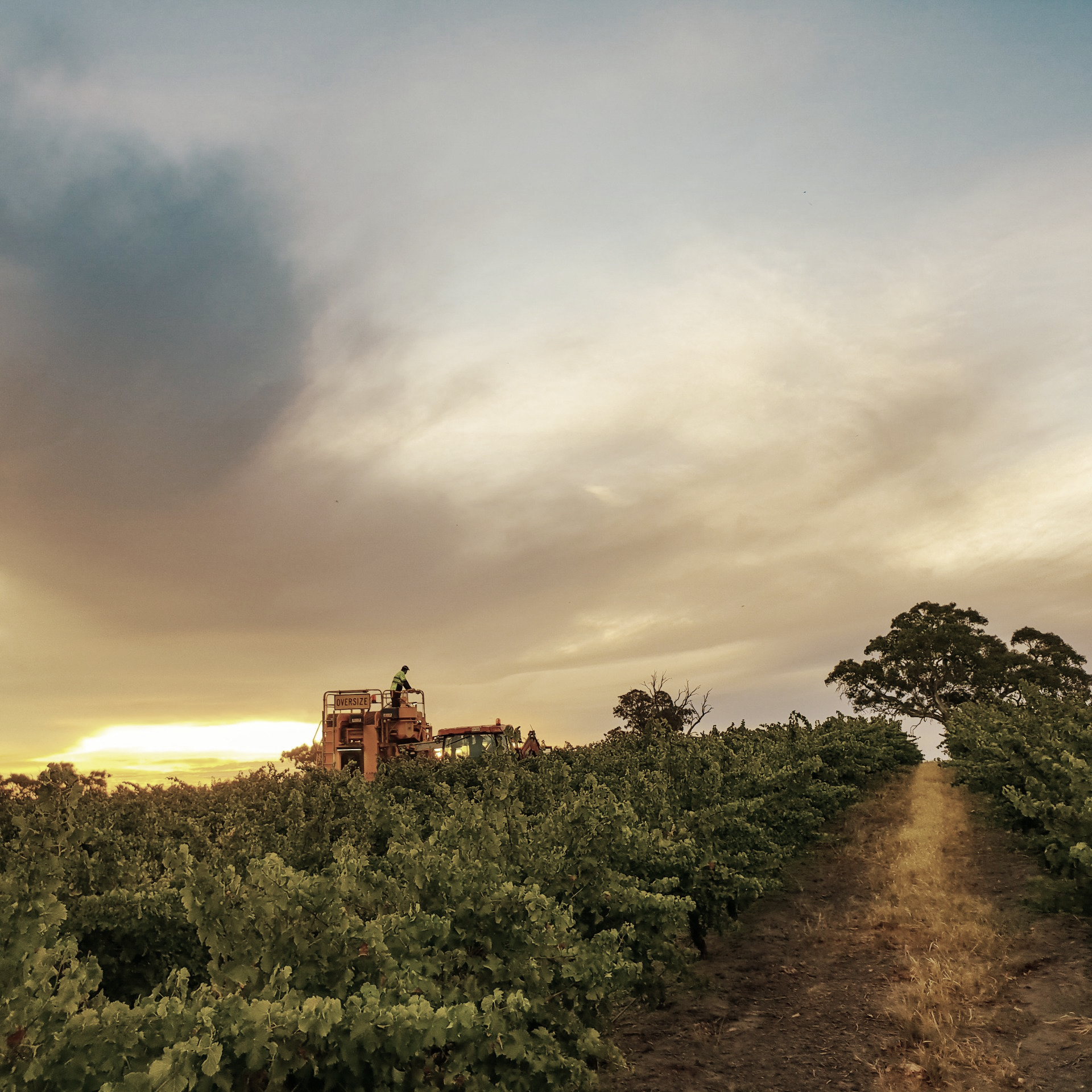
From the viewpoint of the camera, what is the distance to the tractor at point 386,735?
25016mm

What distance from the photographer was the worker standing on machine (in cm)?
2636

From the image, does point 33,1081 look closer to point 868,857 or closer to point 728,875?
point 728,875

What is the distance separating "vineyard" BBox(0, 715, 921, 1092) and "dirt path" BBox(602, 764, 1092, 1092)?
27.2 inches

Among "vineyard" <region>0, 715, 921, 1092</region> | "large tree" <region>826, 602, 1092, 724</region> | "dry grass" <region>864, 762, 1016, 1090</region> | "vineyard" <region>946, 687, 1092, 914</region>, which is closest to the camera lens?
"vineyard" <region>0, 715, 921, 1092</region>

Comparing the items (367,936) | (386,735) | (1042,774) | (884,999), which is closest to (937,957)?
(884,999)

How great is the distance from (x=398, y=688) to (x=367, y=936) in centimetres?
2200

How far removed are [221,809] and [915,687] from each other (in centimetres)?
4368

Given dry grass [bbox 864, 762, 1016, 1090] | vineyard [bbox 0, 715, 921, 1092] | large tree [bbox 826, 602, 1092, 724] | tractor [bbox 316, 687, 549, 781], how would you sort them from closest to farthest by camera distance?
1. vineyard [bbox 0, 715, 921, 1092]
2. dry grass [bbox 864, 762, 1016, 1090]
3. tractor [bbox 316, 687, 549, 781]
4. large tree [bbox 826, 602, 1092, 724]

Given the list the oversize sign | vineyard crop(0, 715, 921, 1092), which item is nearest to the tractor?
the oversize sign

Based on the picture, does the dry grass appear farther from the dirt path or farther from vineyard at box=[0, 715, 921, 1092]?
vineyard at box=[0, 715, 921, 1092]

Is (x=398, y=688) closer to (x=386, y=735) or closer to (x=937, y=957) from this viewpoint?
(x=386, y=735)

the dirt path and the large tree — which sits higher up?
the large tree

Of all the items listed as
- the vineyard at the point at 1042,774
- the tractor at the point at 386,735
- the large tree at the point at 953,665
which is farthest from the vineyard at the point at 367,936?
the large tree at the point at 953,665

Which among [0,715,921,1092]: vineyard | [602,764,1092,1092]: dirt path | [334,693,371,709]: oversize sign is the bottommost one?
[602,764,1092,1092]: dirt path
